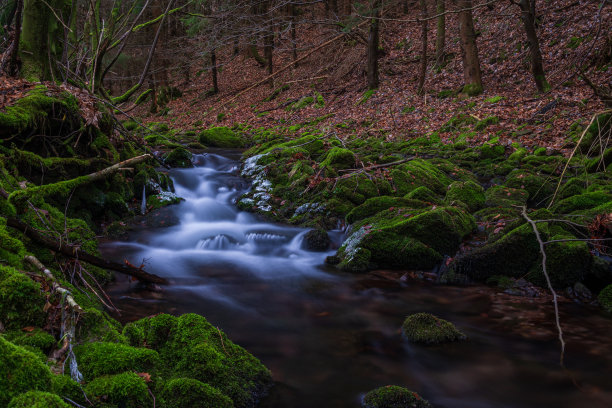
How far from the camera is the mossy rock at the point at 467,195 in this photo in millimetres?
7367

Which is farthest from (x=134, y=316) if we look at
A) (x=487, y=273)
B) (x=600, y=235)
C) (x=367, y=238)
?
(x=600, y=235)

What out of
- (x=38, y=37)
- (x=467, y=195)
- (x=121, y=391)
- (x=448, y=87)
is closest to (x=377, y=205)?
(x=467, y=195)

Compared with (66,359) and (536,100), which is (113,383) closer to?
(66,359)

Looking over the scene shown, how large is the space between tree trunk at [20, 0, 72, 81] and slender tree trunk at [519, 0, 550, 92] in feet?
37.3

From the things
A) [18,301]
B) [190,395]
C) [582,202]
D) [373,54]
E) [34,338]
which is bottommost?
[190,395]

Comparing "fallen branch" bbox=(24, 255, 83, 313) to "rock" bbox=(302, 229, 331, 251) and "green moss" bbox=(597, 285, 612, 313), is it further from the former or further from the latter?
"green moss" bbox=(597, 285, 612, 313)

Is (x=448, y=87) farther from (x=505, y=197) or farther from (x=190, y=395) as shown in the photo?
(x=190, y=395)

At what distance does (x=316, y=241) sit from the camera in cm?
696

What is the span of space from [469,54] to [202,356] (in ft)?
44.2

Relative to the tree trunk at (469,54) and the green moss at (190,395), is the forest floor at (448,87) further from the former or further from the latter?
the green moss at (190,395)

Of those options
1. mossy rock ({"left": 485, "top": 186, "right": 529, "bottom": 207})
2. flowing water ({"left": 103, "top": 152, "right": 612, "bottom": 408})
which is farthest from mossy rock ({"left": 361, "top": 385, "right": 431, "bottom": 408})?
mossy rock ({"left": 485, "top": 186, "right": 529, "bottom": 207})

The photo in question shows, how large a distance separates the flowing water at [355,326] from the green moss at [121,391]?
4.30ft

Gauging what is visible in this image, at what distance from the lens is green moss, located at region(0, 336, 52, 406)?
1.48 meters

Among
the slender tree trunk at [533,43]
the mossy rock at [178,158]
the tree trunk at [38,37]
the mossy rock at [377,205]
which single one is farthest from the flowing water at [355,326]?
the slender tree trunk at [533,43]
